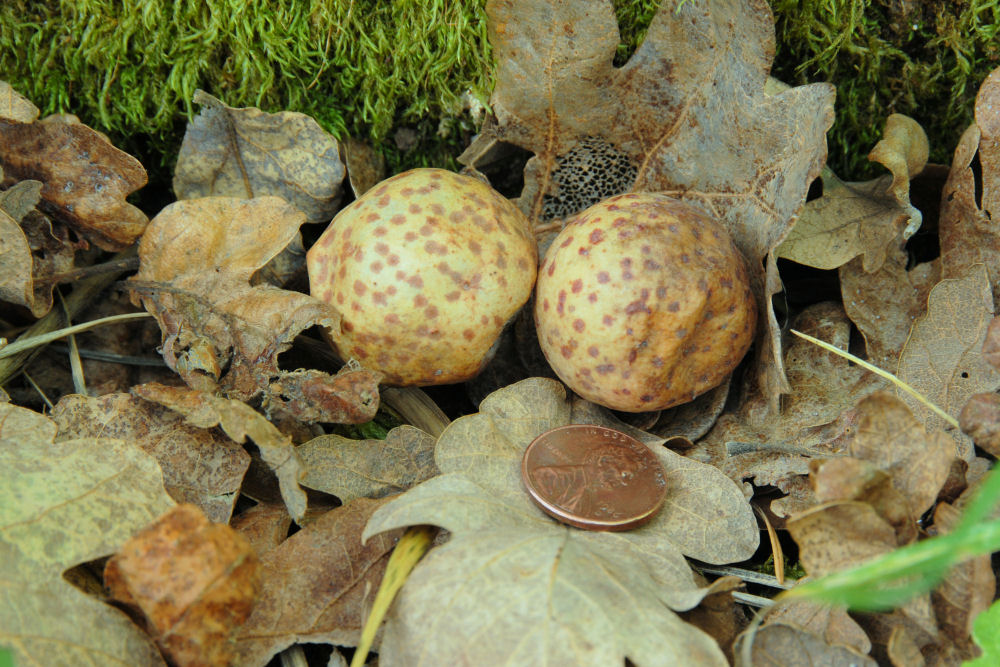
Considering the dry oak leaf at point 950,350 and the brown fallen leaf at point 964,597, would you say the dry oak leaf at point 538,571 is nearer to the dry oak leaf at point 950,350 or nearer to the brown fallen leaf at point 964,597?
the brown fallen leaf at point 964,597

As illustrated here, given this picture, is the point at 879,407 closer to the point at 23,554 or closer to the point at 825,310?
the point at 825,310

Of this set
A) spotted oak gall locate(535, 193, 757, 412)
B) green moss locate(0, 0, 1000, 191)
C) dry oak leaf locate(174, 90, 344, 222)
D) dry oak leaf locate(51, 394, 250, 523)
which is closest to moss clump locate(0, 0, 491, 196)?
green moss locate(0, 0, 1000, 191)

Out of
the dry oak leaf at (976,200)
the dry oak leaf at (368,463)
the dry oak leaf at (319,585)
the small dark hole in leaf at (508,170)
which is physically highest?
the dry oak leaf at (976,200)

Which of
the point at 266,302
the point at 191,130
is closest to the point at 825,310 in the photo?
the point at 266,302

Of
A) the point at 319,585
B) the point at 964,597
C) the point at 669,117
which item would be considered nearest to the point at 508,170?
the point at 669,117

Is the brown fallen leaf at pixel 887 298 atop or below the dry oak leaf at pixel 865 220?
below

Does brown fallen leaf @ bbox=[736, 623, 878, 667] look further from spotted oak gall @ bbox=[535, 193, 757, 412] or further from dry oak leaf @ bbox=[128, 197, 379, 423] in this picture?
dry oak leaf @ bbox=[128, 197, 379, 423]

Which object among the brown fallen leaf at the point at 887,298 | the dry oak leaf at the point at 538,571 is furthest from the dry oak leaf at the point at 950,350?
the dry oak leaf at the point at 538,571
